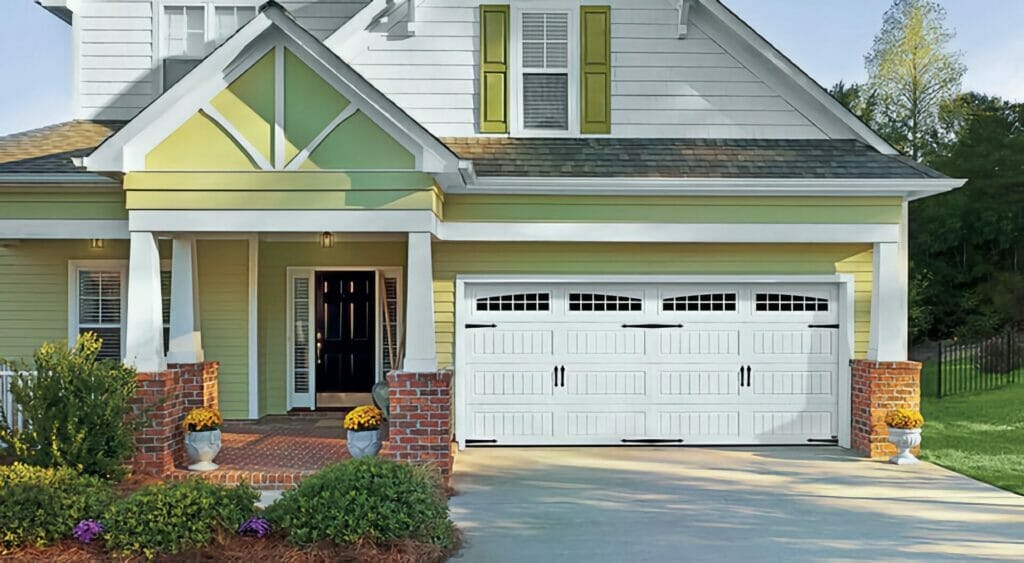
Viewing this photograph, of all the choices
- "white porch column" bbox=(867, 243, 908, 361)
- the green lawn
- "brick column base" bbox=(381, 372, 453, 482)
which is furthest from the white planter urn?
the green lawn

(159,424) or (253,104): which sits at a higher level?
(253,104)

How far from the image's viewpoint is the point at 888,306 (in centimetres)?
1048

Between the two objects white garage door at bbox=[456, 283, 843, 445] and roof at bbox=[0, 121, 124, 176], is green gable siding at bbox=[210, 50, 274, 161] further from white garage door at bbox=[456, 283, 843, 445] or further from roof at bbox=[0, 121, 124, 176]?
white garage door at bbox=[456, 283, 843, 445]

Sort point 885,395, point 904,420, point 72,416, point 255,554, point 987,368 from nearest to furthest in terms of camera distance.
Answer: point 255,554, point 72,416, point 904,420, point 885,395, point 987,368

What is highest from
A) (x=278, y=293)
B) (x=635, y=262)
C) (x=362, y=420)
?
(x=635, y=262)

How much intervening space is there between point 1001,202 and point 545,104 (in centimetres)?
2622

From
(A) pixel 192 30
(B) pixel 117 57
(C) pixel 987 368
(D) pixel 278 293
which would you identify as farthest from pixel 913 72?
(B) pixel 117 57

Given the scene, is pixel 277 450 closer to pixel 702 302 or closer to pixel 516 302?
pixel 516 302

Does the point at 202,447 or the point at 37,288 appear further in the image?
the point at 37,288

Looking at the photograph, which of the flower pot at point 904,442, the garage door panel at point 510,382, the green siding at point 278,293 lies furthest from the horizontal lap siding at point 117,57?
the flower pot at point 904,442

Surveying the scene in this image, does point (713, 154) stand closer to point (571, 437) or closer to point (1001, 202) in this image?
point (571, 437)

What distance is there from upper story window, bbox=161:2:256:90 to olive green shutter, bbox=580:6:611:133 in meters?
5.09

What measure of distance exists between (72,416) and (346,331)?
5.70 meters

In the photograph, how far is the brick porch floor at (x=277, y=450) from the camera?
8.55m
